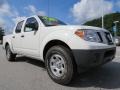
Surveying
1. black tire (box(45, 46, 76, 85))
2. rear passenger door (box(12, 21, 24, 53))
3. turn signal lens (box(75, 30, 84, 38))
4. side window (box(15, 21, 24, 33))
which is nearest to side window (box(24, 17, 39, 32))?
rear passenger door (box(12, 21, 24, 53))

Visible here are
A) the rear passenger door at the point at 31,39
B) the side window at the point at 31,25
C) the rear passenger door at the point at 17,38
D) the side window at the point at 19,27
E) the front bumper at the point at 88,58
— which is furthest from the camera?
the side window at the point at 19,27

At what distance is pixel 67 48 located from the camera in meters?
4.36

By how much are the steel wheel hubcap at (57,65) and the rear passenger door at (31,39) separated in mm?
850

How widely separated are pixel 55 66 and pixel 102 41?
1.33m

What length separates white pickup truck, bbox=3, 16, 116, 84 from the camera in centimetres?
403

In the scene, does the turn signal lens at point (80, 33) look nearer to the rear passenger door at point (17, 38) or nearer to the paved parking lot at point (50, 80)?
the paved parking lot at point (50, 80)

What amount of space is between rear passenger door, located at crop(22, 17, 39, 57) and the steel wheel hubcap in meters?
0.85

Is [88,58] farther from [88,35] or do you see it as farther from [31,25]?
[31,25]

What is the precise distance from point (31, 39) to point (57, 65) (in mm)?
1472

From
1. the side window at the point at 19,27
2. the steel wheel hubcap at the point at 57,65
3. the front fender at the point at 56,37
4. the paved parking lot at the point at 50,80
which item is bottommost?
the paved parking lot at the point at 50,80

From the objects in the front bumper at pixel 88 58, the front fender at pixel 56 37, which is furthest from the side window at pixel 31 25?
the front bumper at pixel 88 58

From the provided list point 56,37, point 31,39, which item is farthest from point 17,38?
point 56,37

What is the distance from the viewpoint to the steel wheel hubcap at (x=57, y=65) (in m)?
4.37

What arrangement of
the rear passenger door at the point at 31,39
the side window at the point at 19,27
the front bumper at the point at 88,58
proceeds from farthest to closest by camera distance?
the side window at the point at 19,27 → the rear passenger door at the point at 31,39 → the front bumper at the point at 88,58
